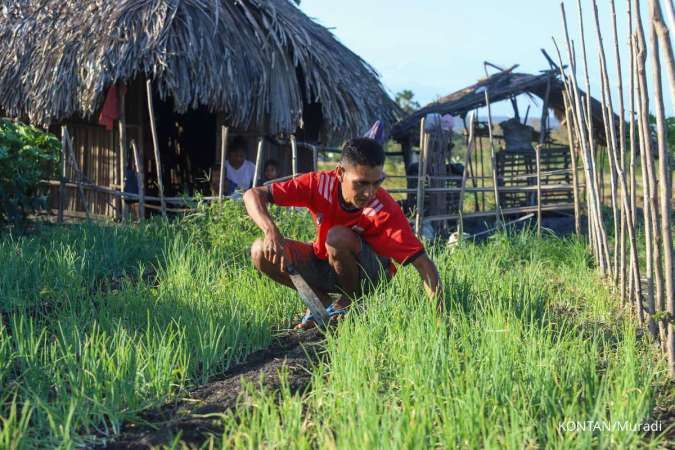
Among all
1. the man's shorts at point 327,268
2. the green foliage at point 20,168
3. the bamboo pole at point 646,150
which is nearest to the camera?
the bamboo pole at point 646,150

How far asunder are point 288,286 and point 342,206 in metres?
0.57

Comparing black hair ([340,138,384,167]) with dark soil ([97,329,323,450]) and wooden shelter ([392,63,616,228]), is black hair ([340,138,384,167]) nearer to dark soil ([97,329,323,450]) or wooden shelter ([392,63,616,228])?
dark soil ([97,329,323,450])

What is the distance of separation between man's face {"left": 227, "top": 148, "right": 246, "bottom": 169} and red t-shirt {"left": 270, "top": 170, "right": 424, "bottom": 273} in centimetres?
482

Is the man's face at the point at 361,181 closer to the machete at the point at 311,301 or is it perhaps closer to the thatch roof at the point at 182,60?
the machete at the point at 311,301

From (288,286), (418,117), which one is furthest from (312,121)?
(288,286)

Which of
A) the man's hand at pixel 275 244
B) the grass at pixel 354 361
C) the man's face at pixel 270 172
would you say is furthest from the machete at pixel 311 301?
the man's face at pixel 270 172

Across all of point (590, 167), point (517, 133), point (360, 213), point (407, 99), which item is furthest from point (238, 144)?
point (407, 99)

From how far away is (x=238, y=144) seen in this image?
9.09 metres

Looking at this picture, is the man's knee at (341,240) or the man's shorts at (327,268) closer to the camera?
the man's knee at (341,240)

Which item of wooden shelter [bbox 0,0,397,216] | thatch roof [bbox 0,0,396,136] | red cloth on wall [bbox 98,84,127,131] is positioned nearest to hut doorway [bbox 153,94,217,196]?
wooden shelter [bbox 0,0,397,216]

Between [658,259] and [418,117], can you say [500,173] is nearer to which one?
[418,117]

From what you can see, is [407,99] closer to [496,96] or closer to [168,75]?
[496,96]

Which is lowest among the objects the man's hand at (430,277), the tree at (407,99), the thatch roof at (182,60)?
the man's hand at (430,277)

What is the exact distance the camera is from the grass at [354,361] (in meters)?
2.46
